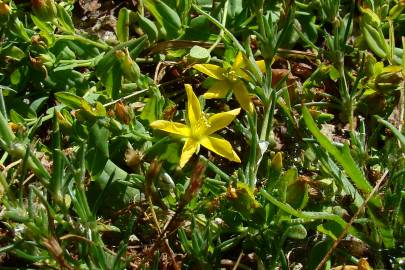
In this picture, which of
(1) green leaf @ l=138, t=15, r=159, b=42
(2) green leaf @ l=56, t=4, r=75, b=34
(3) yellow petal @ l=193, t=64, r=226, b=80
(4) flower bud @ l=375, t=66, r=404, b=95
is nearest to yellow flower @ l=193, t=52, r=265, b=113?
(3) yellow petal @ l=193, t=64, r=226, b=80

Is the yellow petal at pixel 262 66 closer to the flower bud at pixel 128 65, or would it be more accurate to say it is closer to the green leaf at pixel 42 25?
the flower bud at pixel 128 65

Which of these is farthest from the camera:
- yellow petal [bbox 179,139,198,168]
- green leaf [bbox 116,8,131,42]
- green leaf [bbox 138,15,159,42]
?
green leaf [bbox 138,15,159,42]

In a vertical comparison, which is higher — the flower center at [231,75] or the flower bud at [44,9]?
the flower bud at [44,9]

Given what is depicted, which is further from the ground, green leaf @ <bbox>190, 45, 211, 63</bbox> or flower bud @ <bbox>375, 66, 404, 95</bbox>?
green leaf @ <bbox>190, 45, 211, 63</bbox>

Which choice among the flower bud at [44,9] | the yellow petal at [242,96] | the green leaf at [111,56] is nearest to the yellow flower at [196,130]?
the yellow petal at [242,96]

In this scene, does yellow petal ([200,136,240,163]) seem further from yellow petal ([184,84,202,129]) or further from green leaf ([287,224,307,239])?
green leaf ([287,224,307,239])

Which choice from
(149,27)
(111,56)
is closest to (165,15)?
(149,27)
